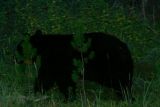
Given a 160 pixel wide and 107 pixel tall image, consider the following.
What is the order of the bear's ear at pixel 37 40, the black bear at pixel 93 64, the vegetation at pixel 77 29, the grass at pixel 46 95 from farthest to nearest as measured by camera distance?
1. the bear's ear at pixel 37 40
2. the vegetation at pixel 77 29
3. the black bear at pixel 93 64
4. the grass at pixel 46 95

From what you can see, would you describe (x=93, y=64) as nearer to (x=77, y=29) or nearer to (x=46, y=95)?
(x=46, y=95)

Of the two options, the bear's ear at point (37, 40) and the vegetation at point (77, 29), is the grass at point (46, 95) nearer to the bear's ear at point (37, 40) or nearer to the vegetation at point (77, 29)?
the vegetation at point (77, 29)

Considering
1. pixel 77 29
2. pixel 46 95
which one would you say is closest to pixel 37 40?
pixel 77 29

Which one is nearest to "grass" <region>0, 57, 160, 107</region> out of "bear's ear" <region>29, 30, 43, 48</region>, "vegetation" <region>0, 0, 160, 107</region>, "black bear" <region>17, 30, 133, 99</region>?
"vegetation" <region>0, 0, 160, 107</region>

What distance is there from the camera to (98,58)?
335 inches

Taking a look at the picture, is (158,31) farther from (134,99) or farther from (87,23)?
(134,99)

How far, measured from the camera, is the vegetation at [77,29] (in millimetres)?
8797

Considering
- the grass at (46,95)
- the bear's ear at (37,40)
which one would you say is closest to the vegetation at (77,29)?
the grass at (46,95)

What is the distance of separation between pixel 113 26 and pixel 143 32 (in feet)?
3.06

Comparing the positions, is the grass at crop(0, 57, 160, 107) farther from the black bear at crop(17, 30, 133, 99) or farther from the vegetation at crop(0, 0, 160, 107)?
the black bear at crop(17, 30, 133, 99)

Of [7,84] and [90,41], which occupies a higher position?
[90,41]

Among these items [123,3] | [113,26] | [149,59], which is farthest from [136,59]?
[123,3]

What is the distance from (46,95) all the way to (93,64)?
785mm

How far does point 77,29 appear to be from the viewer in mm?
9406
